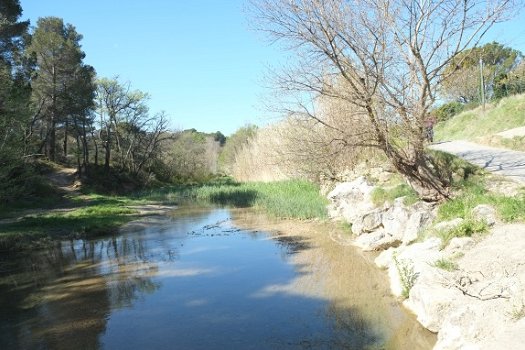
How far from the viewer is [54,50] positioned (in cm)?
3228

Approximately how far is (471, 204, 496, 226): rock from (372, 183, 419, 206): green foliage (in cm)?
255

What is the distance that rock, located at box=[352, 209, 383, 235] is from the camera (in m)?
11.8

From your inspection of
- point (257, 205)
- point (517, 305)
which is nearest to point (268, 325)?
point (517, 305)

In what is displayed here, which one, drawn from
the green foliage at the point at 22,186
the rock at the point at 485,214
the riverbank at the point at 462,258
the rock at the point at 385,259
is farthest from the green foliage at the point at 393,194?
the green foliage at the point at 22,186

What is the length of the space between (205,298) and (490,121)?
736 inches

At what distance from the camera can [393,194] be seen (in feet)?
39.7

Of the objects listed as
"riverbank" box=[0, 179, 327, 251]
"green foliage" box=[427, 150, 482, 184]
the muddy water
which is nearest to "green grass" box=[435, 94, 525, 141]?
"green foliage" box=[427, 150, 482, 184]

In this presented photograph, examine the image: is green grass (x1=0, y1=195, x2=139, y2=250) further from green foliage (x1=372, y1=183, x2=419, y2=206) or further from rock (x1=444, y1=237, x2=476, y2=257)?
rock (x1=444, y1=237, x2=476, y2=257)

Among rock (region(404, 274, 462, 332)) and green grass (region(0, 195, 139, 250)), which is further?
green grass (region(0, 195, 139, 250))

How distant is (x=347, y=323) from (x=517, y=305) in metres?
2.49

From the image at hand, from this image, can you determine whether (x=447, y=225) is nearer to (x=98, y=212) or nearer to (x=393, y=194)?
(x=393, y=194)

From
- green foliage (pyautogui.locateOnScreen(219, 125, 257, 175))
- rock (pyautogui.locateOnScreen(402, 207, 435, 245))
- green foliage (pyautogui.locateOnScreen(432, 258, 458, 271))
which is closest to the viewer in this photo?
green foliage (pyautogui.locateOnScreen(432, 258, 458, 271))

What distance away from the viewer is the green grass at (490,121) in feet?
65.3

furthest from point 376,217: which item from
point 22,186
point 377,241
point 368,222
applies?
point 22,186
